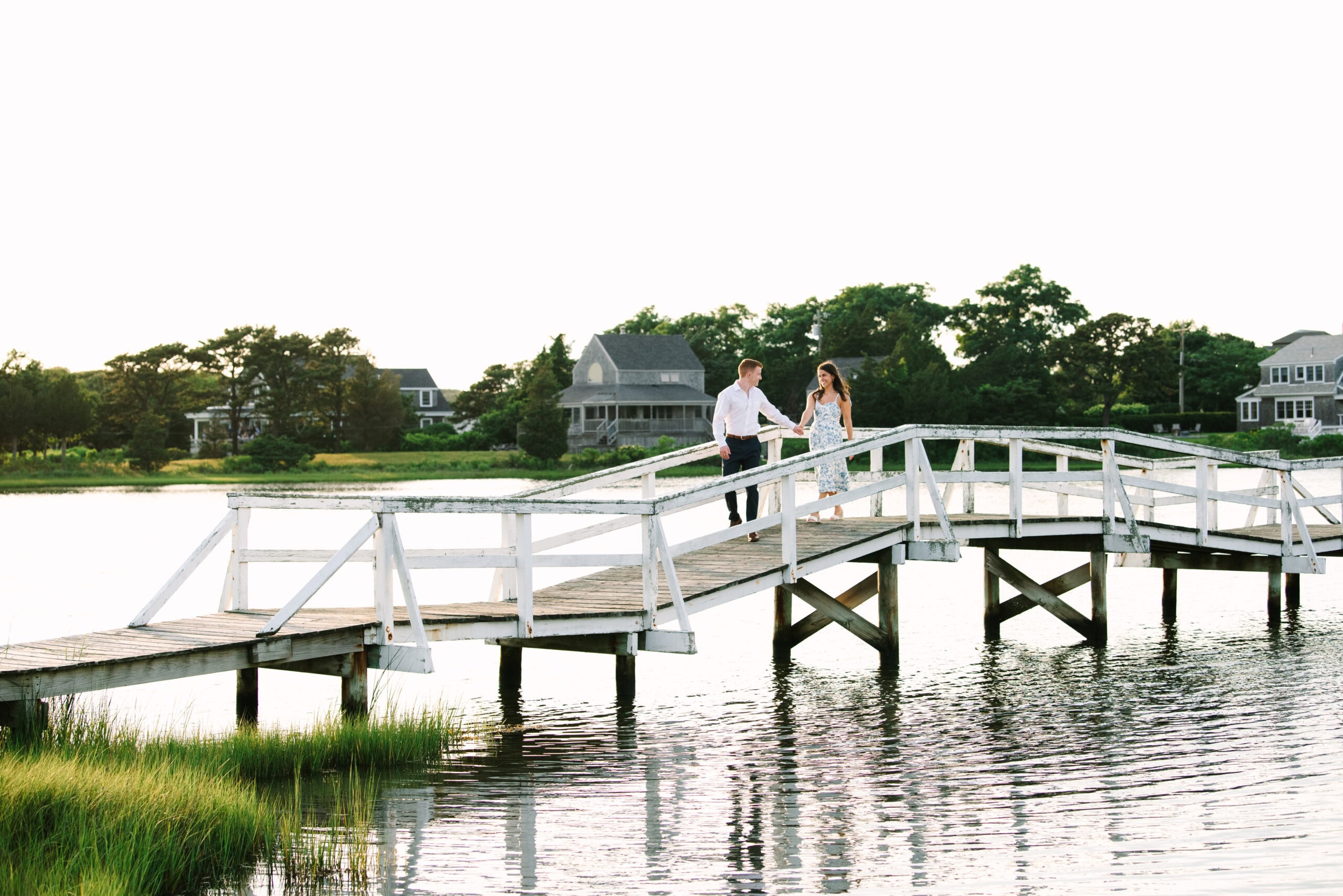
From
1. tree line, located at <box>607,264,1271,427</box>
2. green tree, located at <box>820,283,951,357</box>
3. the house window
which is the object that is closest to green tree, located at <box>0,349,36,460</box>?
tree line, located at <box>607,264,1271,427</box>

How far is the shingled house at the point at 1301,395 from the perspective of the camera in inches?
3415

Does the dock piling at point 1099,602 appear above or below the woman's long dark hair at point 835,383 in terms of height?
below

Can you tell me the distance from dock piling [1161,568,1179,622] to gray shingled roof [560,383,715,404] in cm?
6184

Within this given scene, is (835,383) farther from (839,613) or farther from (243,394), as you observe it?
(243,394)

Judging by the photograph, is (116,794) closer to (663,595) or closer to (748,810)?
(748,810)

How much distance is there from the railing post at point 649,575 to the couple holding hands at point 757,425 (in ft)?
7.31

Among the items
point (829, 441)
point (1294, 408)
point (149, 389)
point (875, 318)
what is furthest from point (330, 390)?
point (829, 441)

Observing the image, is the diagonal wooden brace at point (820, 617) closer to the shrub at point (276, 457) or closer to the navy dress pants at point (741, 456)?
the navy dress pants at point (741, 456)

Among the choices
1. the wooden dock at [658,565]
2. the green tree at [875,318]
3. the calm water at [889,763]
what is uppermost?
the green tree at [875,318]

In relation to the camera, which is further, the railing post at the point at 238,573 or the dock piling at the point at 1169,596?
the dock piling at the point at 1169,596

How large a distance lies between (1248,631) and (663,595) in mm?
10878

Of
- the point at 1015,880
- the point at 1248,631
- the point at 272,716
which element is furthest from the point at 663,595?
the point at 1248,631

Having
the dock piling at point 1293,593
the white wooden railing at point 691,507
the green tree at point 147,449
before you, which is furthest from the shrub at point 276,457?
the white wooden railing at point 691,507

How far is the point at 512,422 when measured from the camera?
83.4 meters
